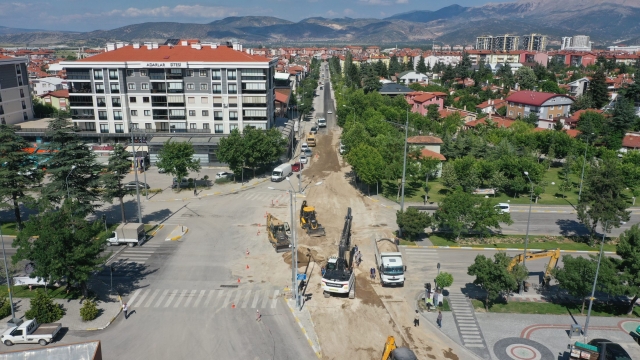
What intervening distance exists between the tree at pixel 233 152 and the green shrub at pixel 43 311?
30567 mm

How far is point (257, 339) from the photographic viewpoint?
26609 mm

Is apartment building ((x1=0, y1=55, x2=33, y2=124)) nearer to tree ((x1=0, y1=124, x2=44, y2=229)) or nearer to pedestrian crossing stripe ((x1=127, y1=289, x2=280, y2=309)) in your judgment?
tree ((x1=0, y1=124, x2=44, y2=229))

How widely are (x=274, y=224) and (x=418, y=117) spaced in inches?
2062

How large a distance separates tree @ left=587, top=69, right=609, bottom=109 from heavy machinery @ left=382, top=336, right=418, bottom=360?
103 meters

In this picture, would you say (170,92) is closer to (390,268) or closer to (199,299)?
(199,299)

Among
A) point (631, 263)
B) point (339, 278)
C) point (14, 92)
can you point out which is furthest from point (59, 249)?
point (14, 92)

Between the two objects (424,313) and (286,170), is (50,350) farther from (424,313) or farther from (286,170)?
(286,170)

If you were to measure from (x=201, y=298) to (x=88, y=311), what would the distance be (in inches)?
273

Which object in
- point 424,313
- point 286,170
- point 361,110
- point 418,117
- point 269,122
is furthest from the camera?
point 361,110

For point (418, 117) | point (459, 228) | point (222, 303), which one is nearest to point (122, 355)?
point (222, 303)

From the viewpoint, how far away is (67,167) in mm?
39812

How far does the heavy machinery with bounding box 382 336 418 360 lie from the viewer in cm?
2333

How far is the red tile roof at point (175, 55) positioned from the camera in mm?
69375

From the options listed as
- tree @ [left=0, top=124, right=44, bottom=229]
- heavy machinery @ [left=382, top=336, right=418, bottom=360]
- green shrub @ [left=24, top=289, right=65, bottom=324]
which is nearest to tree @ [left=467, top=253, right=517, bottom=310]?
heavy machinery @ [left=382, top=336, right=418, bottom=360]
